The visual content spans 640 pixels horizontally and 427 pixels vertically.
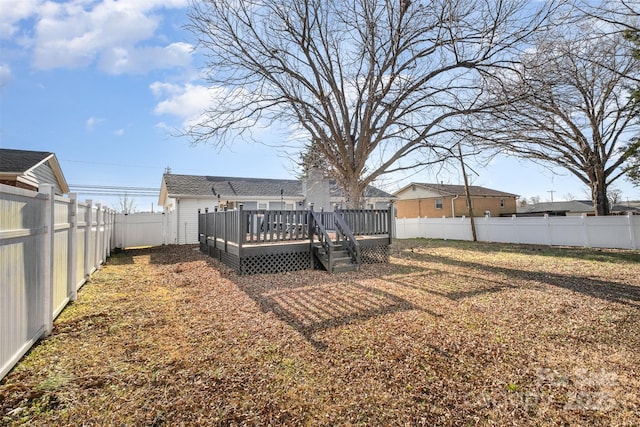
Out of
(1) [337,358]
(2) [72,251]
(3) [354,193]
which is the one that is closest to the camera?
(1) [337,358]

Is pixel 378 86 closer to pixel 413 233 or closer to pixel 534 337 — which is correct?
pixel 534 337

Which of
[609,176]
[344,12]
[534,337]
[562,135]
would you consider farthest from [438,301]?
[609,176]

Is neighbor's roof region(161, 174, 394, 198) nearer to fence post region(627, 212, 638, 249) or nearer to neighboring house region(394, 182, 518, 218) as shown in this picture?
neighboring house region(394, 182, 518, 218)

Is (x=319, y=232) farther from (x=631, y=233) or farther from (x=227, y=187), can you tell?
(x=631, y=233)

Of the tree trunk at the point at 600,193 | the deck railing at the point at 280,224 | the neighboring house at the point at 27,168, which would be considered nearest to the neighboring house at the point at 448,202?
the tree trunk at the point at 600,193

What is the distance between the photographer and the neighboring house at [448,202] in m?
A: 27.4

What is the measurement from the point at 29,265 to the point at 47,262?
0.47 meters

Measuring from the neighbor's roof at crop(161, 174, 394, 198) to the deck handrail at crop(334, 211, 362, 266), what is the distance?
34.5 ft

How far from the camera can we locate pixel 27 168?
33.9 ft

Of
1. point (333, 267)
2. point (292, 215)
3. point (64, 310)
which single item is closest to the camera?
point (64, 310)

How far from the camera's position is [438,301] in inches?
195

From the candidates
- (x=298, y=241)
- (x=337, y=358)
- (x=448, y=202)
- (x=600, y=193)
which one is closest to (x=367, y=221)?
(x=298, y=241)

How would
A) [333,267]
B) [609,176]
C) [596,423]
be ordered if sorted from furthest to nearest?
[609,176] < [333,267] < [596,423]

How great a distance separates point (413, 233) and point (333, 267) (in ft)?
46.0
